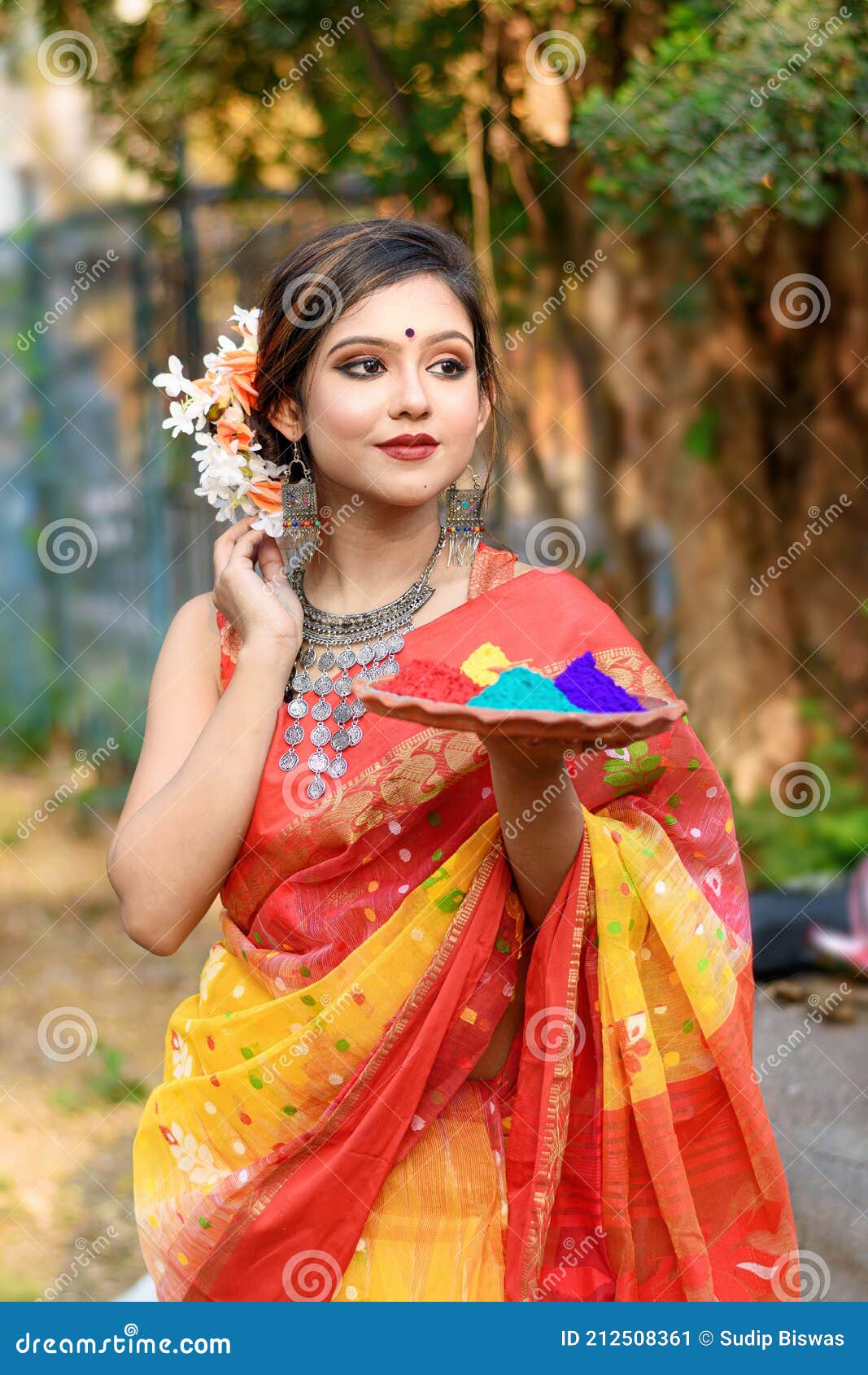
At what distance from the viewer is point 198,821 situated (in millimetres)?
2217

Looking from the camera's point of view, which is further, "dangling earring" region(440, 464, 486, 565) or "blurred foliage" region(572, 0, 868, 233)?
"blurred foliage" region(572, 0, 868, 233)

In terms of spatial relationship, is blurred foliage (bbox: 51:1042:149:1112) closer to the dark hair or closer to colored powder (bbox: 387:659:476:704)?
the dark hair

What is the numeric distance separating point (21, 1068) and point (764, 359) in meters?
4.19

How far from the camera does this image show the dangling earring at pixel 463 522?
2367mm

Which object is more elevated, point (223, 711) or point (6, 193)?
point (6, 193)

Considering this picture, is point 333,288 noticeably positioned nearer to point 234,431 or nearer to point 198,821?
point 234,431

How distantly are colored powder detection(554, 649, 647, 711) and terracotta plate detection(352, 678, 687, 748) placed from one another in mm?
55

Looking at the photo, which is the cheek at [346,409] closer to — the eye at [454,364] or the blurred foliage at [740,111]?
the eye at [454,364]

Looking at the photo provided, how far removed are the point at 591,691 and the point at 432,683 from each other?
21 centimetres

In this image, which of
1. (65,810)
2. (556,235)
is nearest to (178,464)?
(65,810)

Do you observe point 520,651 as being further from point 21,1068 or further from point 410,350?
point 21,1068

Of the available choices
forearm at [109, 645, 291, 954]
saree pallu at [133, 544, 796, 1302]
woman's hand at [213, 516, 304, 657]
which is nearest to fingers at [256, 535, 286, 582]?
woman's hand at [213, 516, 304, 657]

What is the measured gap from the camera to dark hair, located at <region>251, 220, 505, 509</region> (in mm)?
2252

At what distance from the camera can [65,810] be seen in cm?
760
